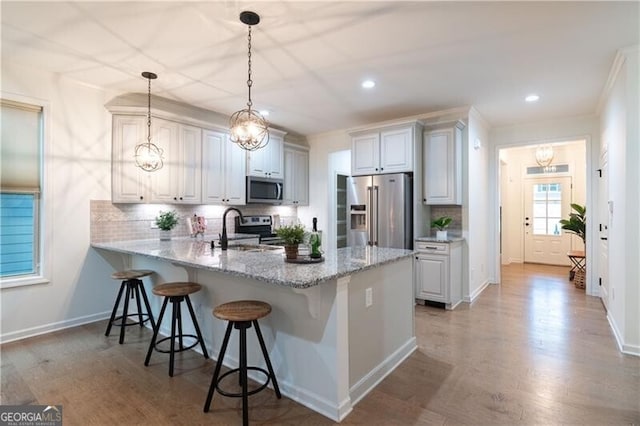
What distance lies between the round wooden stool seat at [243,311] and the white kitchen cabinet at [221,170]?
9.16ft

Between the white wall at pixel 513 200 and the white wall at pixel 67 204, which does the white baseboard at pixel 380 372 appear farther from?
the white wall at pixel 513 200

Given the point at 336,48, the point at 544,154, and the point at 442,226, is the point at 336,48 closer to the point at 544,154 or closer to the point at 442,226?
the point at 442,226

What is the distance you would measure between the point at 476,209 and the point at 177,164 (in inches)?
173

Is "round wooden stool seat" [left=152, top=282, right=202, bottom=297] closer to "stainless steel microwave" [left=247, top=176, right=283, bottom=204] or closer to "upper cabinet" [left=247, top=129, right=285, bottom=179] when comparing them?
"stainless steel microwave" [left=247, top=176, right=283, bottom=204]

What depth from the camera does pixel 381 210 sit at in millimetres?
4754

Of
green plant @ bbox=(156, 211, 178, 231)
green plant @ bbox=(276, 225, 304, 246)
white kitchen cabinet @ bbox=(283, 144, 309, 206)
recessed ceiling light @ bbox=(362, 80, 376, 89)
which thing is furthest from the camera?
white kitchen cabinet @ bbox=(283, 144, 309, 206)

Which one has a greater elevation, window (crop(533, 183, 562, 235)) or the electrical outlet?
window (crop(533, 183, 562, 235))

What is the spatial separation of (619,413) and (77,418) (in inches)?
135

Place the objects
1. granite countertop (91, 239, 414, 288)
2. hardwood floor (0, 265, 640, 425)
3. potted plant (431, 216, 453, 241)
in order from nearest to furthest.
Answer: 1. granite countertop (91, 239, 414, 288)
2. hardwood floor (0, 265, 640, 425)
3. potted plant (431, 216, 453, 241)

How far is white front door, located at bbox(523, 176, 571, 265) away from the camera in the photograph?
24.5ft

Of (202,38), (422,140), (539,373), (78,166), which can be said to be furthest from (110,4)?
(539,373)

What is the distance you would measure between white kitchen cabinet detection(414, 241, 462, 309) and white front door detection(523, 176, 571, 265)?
4.50 meters

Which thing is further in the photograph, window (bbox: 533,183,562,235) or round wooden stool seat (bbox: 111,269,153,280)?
window (bbox: 533,183,562,235)

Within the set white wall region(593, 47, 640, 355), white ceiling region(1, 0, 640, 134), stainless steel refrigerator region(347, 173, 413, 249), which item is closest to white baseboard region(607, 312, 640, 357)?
white wall region(593, 47, 640, 355)
